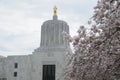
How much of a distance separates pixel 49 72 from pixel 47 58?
231cm

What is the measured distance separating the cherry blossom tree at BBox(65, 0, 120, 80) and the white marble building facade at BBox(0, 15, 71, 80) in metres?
30.2

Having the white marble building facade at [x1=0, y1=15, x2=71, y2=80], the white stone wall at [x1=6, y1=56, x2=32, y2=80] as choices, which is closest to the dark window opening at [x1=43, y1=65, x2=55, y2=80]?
the white marble building facade at [x1=0, y1=15, x2=71, y2=80]

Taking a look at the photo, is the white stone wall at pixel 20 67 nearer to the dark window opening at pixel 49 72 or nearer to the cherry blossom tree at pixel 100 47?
the dark window opening at pixel 49 72

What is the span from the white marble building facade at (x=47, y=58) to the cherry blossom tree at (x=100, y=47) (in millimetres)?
30159

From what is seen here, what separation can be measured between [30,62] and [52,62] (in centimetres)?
408

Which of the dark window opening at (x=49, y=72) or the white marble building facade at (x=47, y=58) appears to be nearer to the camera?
the white marble building facade at (x=47, y=58)

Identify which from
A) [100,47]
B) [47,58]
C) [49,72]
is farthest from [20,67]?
[100,47]

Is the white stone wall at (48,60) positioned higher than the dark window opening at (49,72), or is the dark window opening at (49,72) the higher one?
the white stone wall at (48,60)

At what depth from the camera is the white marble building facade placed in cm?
4188

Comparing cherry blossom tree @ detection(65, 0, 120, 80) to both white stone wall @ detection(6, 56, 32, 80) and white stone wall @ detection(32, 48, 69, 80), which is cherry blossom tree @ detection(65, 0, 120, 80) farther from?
white stone wall @ detection(6, 56, 32, 80)

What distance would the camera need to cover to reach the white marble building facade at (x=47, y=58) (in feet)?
137

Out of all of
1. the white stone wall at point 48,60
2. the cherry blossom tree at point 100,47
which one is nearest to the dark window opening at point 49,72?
the white stone wall at point 48,60

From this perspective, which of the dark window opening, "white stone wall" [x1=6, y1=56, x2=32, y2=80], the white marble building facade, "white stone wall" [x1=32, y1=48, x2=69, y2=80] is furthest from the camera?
"white stone wall" [x1=6, y1=56, x2=32, y2=80]

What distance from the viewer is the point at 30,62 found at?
144 feet
